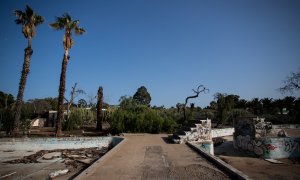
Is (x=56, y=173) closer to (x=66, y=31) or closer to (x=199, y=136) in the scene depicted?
(x=199, y=136)

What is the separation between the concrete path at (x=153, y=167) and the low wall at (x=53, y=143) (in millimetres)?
6994

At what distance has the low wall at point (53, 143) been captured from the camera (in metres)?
17.9

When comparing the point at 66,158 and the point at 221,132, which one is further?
the point at 221,132

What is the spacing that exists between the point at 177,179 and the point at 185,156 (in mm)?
3810

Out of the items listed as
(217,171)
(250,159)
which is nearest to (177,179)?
(217,171)

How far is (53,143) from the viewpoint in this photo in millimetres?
18641

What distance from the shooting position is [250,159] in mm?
18250

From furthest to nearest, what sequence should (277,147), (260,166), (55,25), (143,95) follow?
(143,95) → (55,25) → (277,147) → (260,166)

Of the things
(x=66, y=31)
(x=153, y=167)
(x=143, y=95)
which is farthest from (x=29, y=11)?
(x=143, y=95)

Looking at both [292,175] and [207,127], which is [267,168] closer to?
[292,175]

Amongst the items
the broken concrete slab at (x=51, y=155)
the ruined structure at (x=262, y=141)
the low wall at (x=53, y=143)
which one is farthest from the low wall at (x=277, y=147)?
the broken concrete slab at (x=51, y=155)

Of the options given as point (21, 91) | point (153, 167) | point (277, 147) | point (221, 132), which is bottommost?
point (277, 147)

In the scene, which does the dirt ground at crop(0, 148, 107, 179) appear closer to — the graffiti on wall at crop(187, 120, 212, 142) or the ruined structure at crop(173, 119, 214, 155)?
the ruined structure at crop(173, 119, 214, 155)

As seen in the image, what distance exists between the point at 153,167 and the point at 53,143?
1215cm
